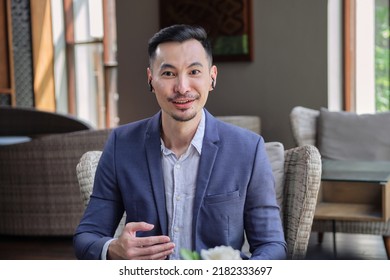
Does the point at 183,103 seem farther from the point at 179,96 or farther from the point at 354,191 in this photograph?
the point at 354,191

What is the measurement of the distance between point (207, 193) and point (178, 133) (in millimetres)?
86

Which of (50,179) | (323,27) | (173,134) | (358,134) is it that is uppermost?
(323,27)

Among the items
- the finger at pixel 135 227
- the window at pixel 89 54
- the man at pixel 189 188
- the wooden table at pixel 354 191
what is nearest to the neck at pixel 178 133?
the man at pixel 189 188

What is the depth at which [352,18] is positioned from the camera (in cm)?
129

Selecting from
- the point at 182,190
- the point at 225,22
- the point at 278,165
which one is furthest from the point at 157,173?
the point at 225,22

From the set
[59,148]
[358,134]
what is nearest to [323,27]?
[358,134]

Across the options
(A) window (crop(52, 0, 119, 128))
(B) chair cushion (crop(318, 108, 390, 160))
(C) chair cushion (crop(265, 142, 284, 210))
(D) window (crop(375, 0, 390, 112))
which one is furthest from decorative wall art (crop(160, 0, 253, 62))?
(B) chair cushion (crop(318, 108, 390, 160))

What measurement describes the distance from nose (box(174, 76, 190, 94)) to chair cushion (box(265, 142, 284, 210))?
289 mm

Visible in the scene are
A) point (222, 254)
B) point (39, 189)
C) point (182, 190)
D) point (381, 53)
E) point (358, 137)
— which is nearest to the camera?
point (222, 254)

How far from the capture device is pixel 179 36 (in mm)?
716

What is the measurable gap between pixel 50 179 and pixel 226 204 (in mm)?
1503

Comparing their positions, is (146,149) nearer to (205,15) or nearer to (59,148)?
(205,15)

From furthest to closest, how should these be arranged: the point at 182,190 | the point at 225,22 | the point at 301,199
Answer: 1. the point at 225,22
2. the point at 301,199
3. the point at 182,190

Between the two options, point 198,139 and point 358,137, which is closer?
point 198,139
